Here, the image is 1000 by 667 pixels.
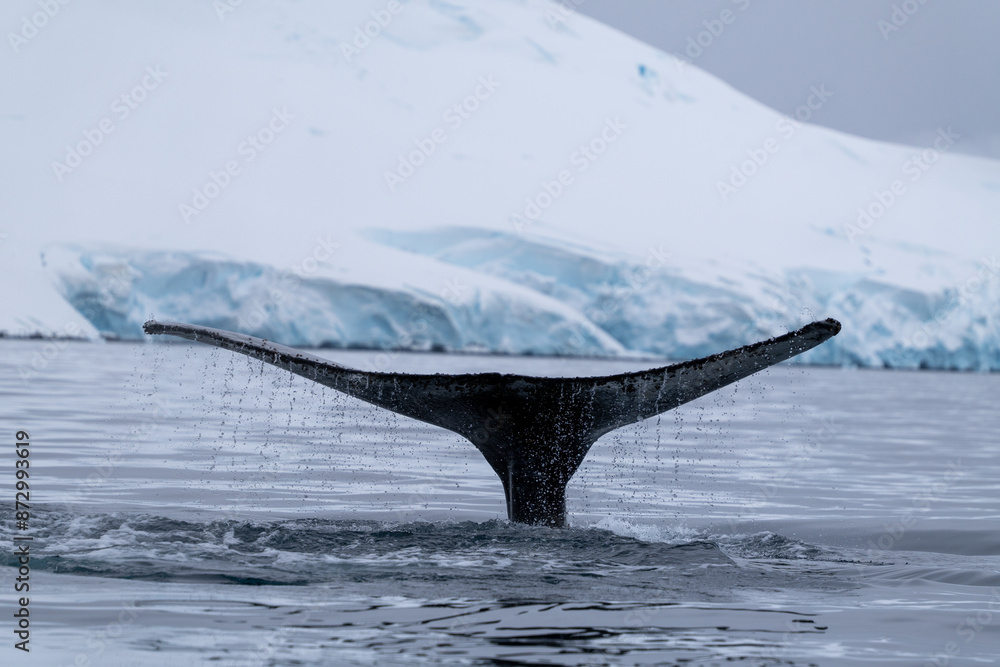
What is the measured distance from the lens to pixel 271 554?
5.34 metres

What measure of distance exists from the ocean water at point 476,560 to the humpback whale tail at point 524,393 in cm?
40

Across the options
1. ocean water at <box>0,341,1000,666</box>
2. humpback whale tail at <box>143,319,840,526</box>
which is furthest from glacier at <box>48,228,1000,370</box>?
humpback whale tail at <box>143,319,840,526</box>

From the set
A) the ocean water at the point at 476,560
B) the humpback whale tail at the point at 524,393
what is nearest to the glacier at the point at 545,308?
the ocean water at the point at 476,560

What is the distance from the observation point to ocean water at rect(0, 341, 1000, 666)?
12.6ft

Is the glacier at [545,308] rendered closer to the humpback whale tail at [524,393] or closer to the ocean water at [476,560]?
the ocean water at [476,560]

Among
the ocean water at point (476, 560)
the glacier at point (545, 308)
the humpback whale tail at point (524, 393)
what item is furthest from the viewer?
the glacier at point (545, 308)

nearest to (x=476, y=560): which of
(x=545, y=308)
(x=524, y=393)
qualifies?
(x=524, y=393)

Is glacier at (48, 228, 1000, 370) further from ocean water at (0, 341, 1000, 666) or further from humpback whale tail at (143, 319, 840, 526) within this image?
humpback whale tail at (143, 319, 840, 526)

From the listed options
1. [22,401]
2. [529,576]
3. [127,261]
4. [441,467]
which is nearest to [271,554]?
[529,576]

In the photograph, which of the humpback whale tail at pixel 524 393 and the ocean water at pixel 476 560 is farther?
the humpback whale tail at pixel 524 393

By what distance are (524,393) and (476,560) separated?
34.2 inches

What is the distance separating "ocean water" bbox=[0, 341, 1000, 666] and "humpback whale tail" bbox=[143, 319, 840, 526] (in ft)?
1.31

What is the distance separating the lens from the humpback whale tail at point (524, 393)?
475cm

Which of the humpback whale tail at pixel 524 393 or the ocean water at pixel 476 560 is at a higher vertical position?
the humpback whale tail at pixel 524 393
